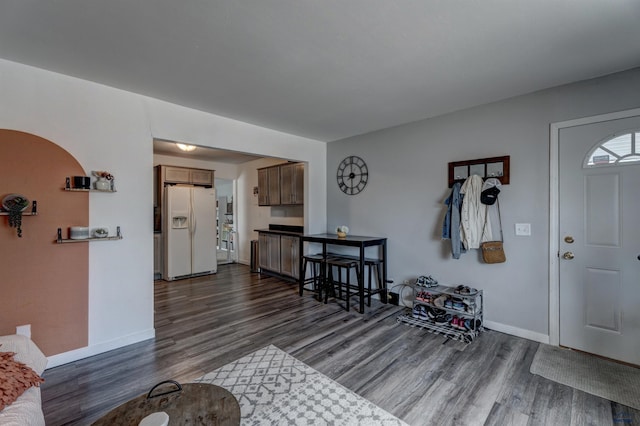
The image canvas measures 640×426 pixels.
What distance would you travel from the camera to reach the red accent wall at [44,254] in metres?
2.27

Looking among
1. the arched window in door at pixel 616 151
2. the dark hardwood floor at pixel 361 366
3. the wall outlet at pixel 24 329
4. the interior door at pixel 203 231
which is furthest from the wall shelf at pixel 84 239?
the arched window in door at pixel 616 151

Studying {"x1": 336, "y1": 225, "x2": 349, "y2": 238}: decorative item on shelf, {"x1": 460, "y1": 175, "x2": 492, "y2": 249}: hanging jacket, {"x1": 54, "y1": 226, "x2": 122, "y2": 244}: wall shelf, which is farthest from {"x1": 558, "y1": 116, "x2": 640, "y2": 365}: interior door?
{"x1": 54, "y1": 226, "x2": 122, "y2": 244}: wall shelf

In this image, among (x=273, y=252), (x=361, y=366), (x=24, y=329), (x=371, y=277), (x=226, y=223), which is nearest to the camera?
(x=24, y=329)

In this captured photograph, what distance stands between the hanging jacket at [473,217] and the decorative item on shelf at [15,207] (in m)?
4.06

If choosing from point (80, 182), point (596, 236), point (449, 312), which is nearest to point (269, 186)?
point (80, 182)

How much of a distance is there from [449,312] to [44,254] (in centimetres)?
395

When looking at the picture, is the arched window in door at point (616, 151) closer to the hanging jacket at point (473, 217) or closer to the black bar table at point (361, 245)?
the hanging jacket at point (473, 217)

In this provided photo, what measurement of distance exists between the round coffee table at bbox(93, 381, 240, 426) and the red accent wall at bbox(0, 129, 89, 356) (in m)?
1.80

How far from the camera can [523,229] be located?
2.98m

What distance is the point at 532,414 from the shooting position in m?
1.87

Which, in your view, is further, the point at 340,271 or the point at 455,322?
the point at 340,271

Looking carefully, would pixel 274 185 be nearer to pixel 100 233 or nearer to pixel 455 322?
pixel 100 233

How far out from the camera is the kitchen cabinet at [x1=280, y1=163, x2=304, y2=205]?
5219 mm

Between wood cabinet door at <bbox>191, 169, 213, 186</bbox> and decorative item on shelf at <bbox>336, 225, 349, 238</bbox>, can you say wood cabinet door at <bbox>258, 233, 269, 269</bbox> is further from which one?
decorative item on shelf at <bbox>336, 225, 349, 238</bbox>
